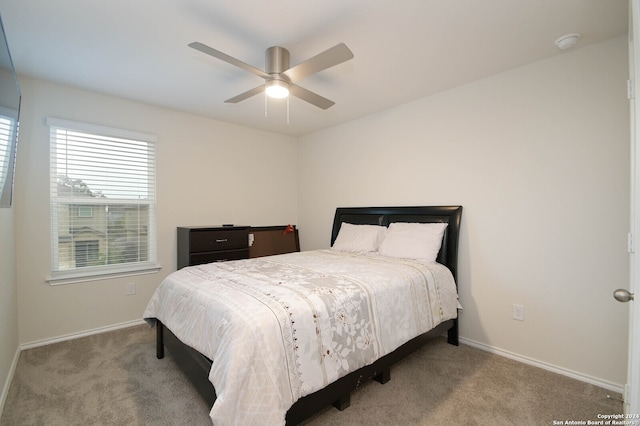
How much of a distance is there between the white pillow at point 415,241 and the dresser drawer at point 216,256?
173 cm

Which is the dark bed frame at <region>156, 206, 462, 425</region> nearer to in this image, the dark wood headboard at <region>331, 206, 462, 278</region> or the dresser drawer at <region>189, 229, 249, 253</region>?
the dark wood headboard at <region>331, 206, 462, 278</region>

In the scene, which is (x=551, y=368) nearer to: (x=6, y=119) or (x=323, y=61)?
(x=323, y=61)

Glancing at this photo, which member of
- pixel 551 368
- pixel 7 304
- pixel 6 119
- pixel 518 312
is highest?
pixel 6 119

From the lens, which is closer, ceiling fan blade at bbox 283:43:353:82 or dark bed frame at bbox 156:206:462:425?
dark bed frame at bbox 156:206:462:425

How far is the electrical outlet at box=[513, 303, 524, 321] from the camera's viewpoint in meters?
2.46

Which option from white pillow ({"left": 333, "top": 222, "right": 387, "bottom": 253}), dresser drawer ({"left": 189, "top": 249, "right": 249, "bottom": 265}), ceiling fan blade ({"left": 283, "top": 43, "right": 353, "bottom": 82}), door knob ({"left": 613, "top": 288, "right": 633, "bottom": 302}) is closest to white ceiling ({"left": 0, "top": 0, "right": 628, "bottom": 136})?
ceiling fan blade ({"left": 283, "top": 43, "right": 353, "bottom": 82})

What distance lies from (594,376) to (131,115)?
4.75 meters

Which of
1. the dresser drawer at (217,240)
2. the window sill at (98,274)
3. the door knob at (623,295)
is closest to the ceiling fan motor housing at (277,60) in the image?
the dresser drawer at (217,240)

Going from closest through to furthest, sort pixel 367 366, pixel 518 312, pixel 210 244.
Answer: pixel 367 366
pixel 518 312
pixel 210 244

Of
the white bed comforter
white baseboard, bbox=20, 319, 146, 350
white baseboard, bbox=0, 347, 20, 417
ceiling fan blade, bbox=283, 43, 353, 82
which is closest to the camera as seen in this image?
the white bed comforter

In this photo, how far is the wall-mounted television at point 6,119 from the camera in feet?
5.17

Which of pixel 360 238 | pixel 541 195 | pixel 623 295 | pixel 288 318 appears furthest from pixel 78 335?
pixel 541 195

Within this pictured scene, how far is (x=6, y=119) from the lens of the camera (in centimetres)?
167

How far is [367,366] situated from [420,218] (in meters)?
1.70
